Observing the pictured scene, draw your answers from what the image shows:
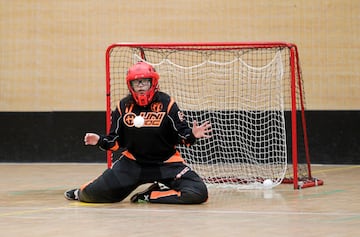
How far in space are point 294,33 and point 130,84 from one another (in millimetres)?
5429

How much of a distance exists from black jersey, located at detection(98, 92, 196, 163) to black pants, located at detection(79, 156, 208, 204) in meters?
0.09

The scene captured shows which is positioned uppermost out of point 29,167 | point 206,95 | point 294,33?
point 294,33

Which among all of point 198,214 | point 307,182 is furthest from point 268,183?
point 198,214

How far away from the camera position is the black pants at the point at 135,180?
28.9 feet

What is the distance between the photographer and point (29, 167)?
1380cm

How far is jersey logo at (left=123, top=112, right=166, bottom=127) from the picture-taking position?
8891 mm

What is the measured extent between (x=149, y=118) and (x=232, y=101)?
175 inches

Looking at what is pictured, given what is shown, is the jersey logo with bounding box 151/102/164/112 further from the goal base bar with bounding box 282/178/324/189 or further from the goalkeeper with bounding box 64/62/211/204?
the goal base bar with bounding box 282/178/324/189

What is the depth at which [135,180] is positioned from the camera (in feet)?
29.1

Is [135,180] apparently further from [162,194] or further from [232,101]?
[232,101]

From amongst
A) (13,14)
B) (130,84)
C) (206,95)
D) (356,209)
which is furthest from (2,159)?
(356,209)

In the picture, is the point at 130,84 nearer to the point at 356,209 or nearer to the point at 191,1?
the point at 356,209

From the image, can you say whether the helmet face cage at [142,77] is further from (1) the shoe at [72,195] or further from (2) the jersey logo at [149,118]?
(1) the shoe at [72,195]

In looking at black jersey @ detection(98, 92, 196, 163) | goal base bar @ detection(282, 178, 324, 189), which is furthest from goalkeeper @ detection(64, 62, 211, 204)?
goal base bar @ detection(282, 178, 324, 189)
